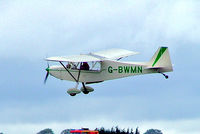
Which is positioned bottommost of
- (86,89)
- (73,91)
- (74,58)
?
(73,91)

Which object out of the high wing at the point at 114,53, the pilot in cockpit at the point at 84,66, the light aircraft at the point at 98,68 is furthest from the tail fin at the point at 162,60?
the high wing at the point at 114,53

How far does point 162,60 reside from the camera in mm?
78000

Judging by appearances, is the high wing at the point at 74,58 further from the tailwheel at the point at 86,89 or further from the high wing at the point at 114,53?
the tailwheel at the point at 86,89

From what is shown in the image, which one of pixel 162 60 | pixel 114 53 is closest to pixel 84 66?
pixel 114 53

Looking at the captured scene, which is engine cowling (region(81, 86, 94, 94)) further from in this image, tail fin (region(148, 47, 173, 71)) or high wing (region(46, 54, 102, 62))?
tail fin (region(148, 47, 173, 71))

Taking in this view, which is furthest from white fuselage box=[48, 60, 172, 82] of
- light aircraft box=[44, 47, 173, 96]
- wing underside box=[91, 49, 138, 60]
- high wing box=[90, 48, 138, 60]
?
wing underside box=[91, 49, 138, 60]

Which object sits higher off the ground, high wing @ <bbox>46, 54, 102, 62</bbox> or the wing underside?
the wing underside

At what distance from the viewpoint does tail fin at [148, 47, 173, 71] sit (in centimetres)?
7775

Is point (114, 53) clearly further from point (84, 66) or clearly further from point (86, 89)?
point (84, 66)

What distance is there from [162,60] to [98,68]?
6.51 metres

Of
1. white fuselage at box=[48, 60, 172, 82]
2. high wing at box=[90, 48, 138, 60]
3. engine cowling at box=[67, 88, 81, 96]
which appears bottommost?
engine cowling at box=[67, 88, 81, 96]

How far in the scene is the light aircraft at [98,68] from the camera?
3076 inches

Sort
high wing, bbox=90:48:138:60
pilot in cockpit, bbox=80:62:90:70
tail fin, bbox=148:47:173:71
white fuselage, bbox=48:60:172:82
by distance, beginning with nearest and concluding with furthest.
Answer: tail fin, bbox=148:47:173:71
white fuselage, bbox=48:60:172:82
pilot in cockpit, bbox=80:62:90:70
high wing, bbox=90:48:138:60

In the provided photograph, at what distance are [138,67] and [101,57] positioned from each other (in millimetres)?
5007
